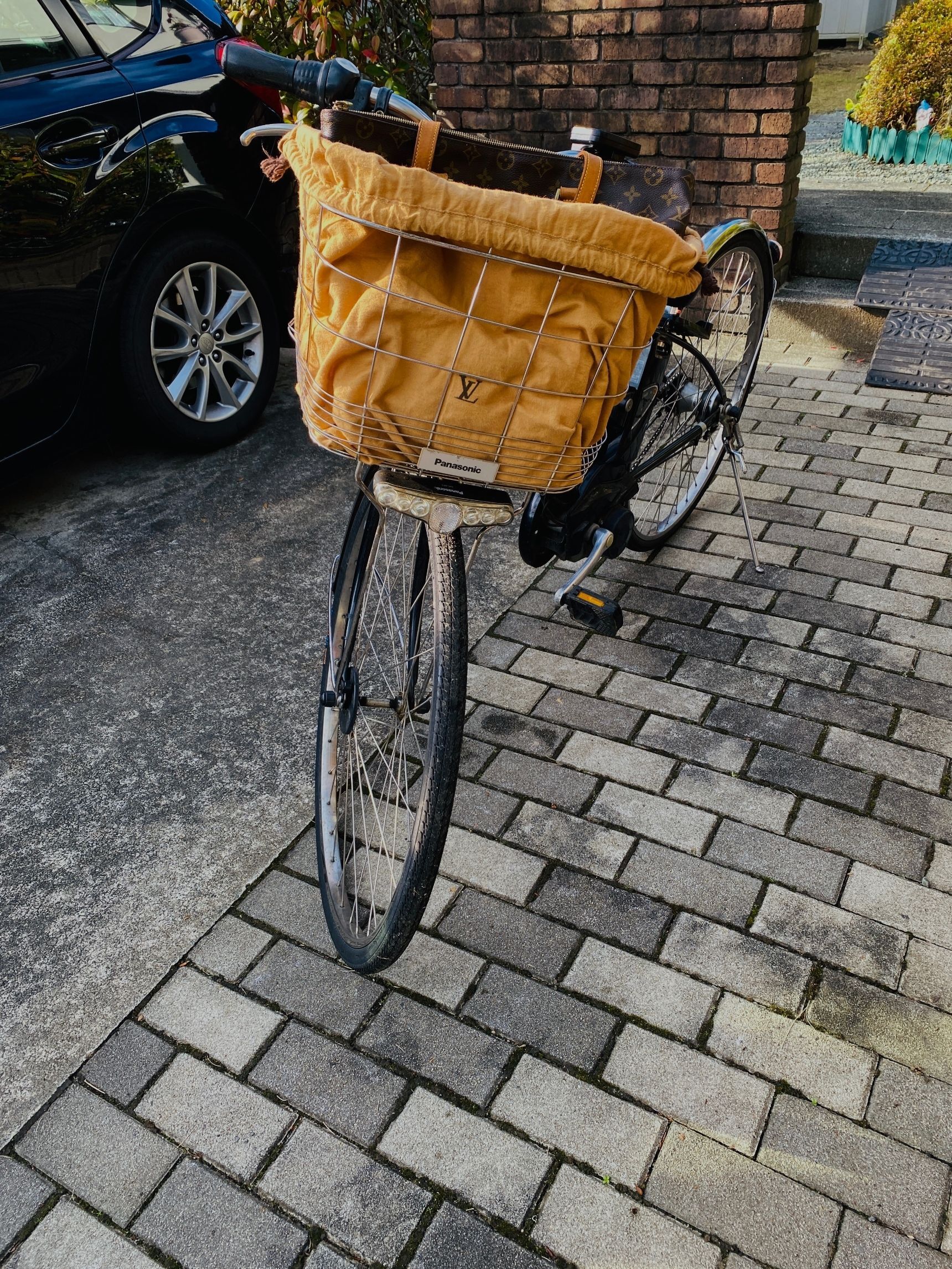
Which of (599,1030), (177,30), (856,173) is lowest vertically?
(599,1030)

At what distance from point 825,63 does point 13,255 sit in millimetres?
11494

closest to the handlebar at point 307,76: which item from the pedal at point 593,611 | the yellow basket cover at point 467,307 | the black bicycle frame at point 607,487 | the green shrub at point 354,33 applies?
the yellow basket cover at point 467,307

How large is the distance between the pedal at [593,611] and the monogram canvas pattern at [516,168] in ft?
3.25

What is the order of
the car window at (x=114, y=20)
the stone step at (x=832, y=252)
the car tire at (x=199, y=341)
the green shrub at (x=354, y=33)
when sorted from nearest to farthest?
the car window at (x=114, y=20) < the car tire at (x=199, y=341) < the stone step at (x=832, y=252) < the green shrub at (x=354, y=33)

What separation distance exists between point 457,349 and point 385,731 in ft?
3.73

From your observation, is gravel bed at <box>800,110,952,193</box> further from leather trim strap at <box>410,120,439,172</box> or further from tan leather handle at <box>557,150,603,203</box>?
leather trim strap at <box>410,120,439,172</box>

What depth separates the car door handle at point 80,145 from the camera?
3.51 metres

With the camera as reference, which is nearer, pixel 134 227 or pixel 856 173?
pixel 134 227

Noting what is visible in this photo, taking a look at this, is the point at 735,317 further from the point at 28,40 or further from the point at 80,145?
the point at 28,40

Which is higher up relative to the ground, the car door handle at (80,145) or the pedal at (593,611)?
the car door handle at (80,145)

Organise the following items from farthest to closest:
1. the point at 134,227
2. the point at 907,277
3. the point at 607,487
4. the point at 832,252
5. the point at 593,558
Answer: the point at 832,252, the point at 907,277, the point at 134,227, the point at 607,487, the point at 593,558

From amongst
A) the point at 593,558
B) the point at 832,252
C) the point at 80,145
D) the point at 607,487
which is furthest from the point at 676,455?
the point at 832,252

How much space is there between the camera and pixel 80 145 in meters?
3.60

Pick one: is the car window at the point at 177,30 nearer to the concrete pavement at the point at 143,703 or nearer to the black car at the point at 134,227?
the black car at the point at 134,227
